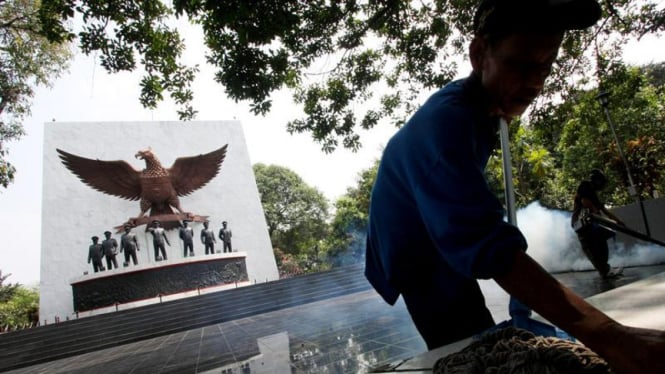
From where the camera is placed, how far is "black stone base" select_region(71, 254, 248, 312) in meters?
14.0

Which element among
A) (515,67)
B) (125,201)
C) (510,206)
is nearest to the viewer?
(515,67)

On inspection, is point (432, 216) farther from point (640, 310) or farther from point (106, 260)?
point (106, 260)

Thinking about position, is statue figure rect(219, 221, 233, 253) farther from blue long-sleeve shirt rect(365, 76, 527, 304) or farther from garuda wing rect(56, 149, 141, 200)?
blue long-sleeve shirt rect(365, 76, 527, 304)

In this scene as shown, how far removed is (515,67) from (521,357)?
22.4 inches

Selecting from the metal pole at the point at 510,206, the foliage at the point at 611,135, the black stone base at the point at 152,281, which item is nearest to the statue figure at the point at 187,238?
the black stone base at the point at 152,281

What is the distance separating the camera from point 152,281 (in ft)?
48.5

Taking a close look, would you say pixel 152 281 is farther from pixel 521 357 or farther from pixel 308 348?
pixel 521 357

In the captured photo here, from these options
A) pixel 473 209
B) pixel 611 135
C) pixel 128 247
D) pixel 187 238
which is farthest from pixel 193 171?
pixel 473 209

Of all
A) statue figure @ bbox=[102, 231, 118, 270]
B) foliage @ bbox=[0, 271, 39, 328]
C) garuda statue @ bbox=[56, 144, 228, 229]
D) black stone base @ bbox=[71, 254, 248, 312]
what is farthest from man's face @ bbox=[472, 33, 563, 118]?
foliage @ bbox=[0, 271, 39, 328]

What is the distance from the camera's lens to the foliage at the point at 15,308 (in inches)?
641

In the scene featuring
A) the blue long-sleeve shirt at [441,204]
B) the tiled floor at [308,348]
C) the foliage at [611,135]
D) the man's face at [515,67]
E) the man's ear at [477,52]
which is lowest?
the tiled floor at [308,348]

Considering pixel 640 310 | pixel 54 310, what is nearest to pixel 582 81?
pixel 640 310

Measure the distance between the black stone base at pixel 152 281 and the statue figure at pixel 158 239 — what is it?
107 centimetres

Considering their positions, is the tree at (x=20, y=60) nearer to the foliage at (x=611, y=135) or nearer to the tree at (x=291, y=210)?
the foliage at (x=611, y=135)
